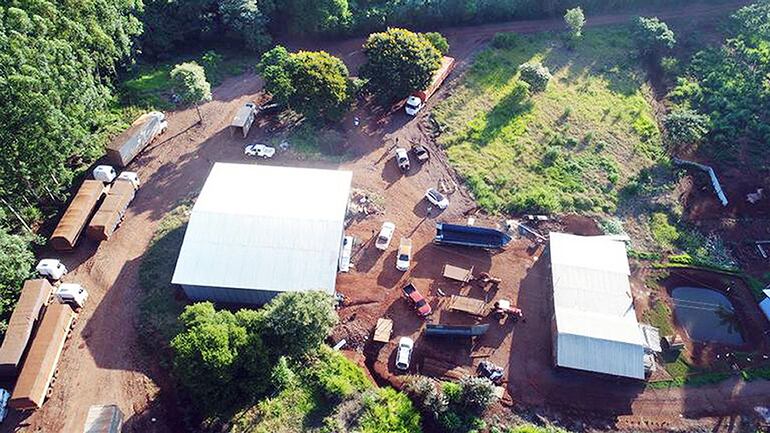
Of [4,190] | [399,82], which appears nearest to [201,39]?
[399,82]

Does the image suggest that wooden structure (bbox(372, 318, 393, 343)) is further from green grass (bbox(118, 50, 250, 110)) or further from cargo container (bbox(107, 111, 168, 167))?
green grass (bbox(118, 50, 250, 110))

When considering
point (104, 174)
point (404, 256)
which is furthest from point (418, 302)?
point (104, 174)

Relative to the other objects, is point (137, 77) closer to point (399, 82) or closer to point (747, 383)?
point (399, 82)

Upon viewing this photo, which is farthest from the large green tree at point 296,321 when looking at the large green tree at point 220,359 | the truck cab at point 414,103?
the truck cab at point 414,103

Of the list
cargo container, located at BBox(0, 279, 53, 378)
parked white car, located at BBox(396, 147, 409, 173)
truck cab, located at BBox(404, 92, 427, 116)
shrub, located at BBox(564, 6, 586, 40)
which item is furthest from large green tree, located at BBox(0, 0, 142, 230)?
shrub, located at BBox(564, 6, 586, 40)

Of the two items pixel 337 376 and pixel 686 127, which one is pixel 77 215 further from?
pixel 686 127

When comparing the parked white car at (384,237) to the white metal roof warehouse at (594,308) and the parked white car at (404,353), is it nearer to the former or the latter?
the parked white car at (404,353)
